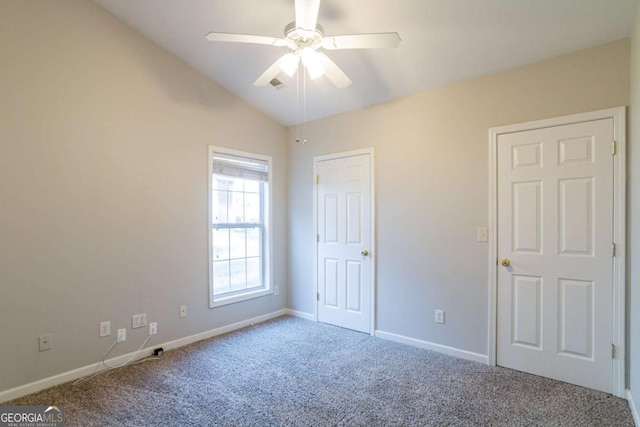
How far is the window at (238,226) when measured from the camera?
3643 mm

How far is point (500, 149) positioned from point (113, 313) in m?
3.63

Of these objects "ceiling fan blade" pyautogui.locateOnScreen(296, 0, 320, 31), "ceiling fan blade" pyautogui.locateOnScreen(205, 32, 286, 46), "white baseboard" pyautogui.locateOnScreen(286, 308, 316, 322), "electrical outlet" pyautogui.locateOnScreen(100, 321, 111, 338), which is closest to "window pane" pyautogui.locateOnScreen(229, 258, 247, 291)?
"white baseboard" pyautogui.locateOnScreen(286, 308, 316, 322)

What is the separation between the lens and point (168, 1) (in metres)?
2.52

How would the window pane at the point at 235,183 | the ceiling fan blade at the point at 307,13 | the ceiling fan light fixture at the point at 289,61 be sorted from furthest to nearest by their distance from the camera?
the window pane at the point at 235,183 < the ceiling fan light fixture at the point at 289,61 < the ceiling fan blade at the point at 307,13

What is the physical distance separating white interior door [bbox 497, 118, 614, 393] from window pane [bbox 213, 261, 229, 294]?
2815mm

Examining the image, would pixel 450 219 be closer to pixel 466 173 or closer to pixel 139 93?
pixel 466 173

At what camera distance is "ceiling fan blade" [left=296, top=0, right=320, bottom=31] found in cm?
172

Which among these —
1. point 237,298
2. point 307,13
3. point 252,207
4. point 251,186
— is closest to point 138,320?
point 237,298

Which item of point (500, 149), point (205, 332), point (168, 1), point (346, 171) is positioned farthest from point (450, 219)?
point (168, 1)

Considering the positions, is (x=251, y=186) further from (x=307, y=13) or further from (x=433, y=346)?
(x=433, y=346)

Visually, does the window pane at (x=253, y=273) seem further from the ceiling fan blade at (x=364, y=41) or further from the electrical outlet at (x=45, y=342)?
the ceiling fan blade at (x=364, y=41)

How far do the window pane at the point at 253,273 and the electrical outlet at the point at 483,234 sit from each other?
8.47 ft

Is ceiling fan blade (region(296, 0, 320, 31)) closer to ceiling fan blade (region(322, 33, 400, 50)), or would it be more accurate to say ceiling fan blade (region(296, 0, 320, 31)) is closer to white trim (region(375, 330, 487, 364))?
ceiling fan blade (region(322, 33, 400, 50))

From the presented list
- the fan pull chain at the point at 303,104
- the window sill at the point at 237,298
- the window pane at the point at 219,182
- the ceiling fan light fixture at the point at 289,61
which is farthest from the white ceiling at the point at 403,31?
the window sill at the point at 237,298
